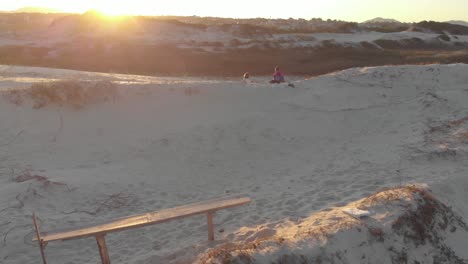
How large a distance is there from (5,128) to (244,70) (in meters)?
19.7

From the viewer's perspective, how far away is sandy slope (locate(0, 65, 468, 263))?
6.54 metres

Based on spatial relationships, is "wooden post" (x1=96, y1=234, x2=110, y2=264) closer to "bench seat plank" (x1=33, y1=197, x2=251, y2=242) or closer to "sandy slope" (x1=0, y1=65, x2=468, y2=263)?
"bench seat plank" (x1=33, y1=197, x2=251, y2=242)

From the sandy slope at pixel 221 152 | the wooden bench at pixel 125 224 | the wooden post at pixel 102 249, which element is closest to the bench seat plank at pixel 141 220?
the wooden bench at pixel 125 224

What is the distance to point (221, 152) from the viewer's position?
32.7 feet

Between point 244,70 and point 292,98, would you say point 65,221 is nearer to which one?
point 292,98

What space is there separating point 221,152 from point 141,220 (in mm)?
4704

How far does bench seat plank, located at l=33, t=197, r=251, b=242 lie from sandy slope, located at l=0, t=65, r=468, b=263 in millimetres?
520

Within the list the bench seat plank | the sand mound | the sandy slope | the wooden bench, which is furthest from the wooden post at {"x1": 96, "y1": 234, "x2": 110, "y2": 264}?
the sand mound

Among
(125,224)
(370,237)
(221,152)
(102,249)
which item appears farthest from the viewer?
(221,152)

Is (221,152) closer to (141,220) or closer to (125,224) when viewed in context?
(141,220)

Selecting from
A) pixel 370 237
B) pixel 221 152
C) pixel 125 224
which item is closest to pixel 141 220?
pixel 125 224

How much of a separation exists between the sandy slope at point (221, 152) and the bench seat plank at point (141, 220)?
20.5 inches

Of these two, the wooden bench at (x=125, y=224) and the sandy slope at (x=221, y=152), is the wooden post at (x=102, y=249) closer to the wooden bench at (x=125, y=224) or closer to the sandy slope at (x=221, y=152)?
the wooden bench at (x=125, y=224)

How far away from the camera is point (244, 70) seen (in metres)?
28.2
